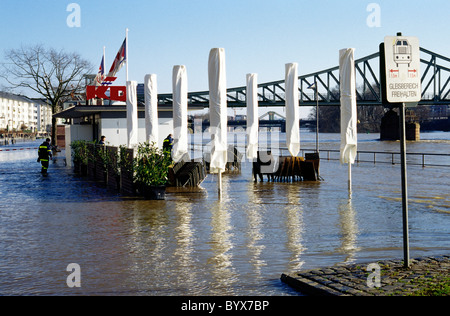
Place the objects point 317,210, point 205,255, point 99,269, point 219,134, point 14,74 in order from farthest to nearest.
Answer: point 14,74, point 219,134, point 317,210, point 205,255, point 99,269

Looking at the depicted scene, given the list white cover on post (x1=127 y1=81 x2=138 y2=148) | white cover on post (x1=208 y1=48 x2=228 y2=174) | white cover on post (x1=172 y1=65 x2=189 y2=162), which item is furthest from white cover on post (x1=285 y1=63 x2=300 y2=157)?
white cover on post (x1=127 y1=81 x2=138 y2=148)

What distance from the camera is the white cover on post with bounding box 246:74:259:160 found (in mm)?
19328

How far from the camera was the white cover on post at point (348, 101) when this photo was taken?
15180 mm

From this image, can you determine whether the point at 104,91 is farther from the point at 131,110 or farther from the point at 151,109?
the point at 151,109

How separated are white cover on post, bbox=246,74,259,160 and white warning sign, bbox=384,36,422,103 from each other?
12368mm

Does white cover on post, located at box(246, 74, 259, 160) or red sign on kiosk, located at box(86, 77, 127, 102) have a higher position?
red sign on kiosk, located at box(86, 77, 127, 102)

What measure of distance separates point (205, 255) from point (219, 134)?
676cm

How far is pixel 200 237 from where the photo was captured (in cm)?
990

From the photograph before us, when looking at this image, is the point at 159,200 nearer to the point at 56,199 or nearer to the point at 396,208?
the point at 56,199

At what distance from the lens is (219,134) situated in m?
14.9

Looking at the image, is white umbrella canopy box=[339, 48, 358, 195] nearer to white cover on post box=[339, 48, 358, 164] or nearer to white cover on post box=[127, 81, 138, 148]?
white cover on post box=[339, 48, 358, 164]

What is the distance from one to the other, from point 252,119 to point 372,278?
13182mm

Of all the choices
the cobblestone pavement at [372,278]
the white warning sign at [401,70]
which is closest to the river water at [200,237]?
the cobblestone pavement at [372,278]
